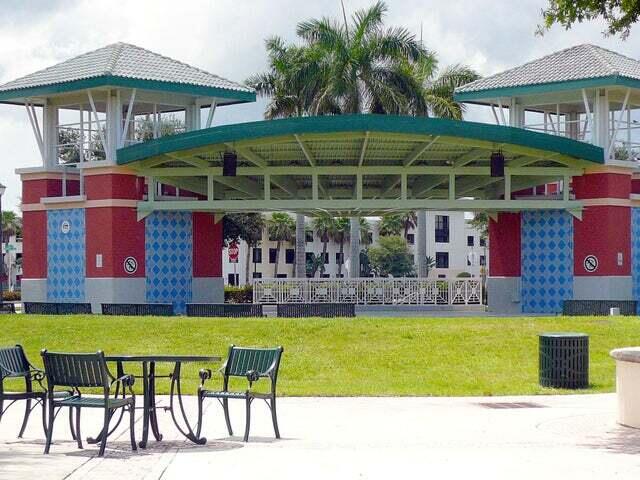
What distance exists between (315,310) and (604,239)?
10171 mm

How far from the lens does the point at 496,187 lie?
38.7 meters

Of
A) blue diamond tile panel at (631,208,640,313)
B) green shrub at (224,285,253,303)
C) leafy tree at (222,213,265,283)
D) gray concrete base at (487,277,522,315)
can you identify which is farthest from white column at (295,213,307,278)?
blue diamond tile panel at (631,208,640,313)

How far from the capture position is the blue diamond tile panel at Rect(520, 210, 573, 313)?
1368 inches

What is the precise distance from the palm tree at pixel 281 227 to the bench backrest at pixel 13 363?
87.9 metres

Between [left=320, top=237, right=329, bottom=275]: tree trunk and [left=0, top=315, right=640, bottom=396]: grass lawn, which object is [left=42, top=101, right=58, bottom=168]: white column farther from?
[left=320, top=237, right=329, bottom=275]: tree trunk

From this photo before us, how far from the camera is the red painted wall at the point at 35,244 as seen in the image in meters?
35.4

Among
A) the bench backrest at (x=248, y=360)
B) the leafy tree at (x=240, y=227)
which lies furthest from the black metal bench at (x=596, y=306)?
the leafy tree at (x=240, y=227)

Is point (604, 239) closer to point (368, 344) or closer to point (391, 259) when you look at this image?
point (368, 344)

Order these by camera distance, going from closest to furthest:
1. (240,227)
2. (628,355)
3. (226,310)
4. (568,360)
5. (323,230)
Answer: (628,355) → (568,360) → (226,310) → (240,227) → (323,230)

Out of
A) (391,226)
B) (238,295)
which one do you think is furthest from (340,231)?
(238,295)

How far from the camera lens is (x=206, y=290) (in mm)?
36938

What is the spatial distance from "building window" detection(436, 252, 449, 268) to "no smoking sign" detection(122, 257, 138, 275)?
251ft

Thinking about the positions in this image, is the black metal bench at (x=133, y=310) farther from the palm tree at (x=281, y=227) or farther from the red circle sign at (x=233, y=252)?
the palm tree at (x=281, y=227)

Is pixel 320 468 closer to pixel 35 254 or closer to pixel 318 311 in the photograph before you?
pixel 318 311
